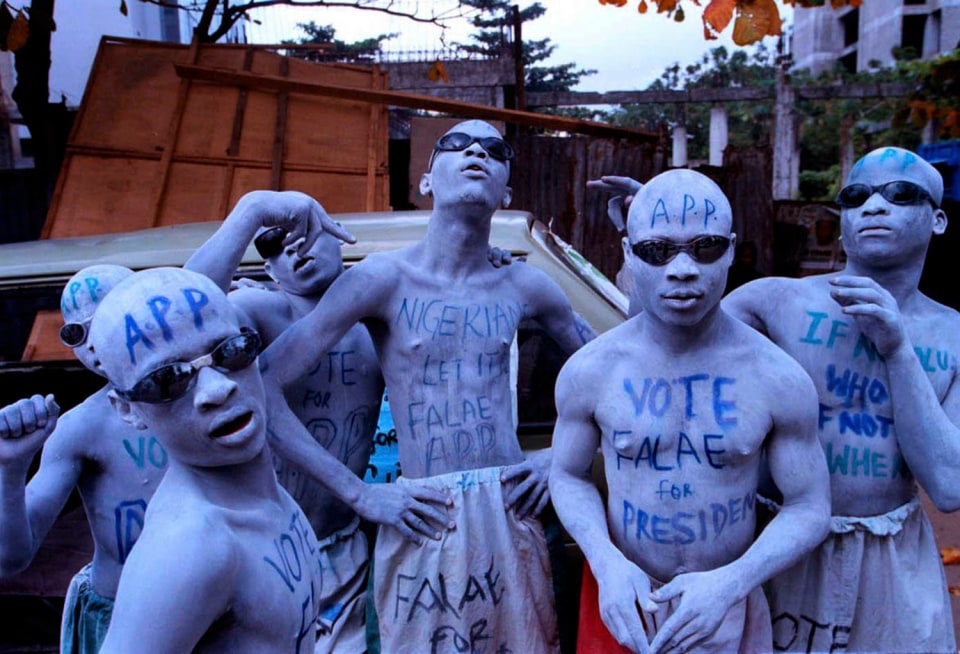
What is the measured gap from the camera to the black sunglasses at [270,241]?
8.82ft

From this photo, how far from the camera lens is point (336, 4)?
6980 mm

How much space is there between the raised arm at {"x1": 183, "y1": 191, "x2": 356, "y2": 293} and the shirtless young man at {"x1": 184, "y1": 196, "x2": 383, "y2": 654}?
14 cm

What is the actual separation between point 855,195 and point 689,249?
69 centimetres

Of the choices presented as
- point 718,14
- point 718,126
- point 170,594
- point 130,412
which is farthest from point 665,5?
point 718,126

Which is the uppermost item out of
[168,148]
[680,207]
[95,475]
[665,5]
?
[665,5]

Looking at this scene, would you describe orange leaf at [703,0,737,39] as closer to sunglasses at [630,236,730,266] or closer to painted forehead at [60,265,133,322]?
sunglasses at [630,236,730,266]

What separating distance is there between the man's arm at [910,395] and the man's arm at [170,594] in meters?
1.66

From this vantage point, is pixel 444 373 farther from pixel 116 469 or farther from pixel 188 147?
pixel 188 147

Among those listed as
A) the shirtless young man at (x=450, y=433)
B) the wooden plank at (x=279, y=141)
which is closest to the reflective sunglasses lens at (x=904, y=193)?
the shirtless young man at (x=450, y=433)

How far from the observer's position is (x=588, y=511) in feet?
7.12

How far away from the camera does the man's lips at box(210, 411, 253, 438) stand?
5.01 ft

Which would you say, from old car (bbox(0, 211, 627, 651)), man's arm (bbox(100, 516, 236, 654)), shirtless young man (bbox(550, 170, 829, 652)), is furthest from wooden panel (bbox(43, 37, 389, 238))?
man's arm (bbox(100, 516, 236, 654))

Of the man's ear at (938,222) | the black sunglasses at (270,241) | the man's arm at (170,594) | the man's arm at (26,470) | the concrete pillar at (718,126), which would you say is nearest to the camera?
the man's arm at (170,594)

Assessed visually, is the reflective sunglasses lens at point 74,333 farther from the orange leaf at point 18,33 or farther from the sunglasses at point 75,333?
the orange leaf at point 18,33
